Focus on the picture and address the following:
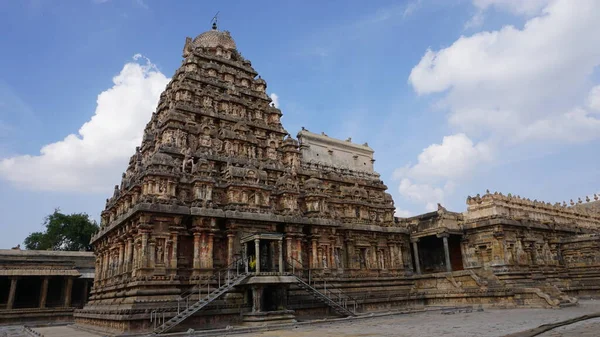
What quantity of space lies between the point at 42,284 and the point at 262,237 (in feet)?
82.8

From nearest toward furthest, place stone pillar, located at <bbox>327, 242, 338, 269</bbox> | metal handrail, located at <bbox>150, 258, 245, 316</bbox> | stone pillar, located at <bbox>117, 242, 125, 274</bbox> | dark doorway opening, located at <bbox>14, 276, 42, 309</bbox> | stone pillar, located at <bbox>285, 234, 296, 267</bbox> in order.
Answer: metal handrail, located at <bbox>150, 258, 245, 316</bbox>, stone pillar, located at <bbox>117, 242, 125, 274</bbox>, stone pillar, located at <bbox>285, 234, 296, 267</bbox>, stone pillar, located at <bbox>327, 242, 338, 269</bbox>, dark doorway opening, located at <bbox>14, 276, 42, 309</bbox>

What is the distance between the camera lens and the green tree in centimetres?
5975

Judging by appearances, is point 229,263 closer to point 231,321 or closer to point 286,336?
point 231,321

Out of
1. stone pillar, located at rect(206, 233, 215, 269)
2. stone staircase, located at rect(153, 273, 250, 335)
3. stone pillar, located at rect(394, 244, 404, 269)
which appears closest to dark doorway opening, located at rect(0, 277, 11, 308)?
stone pillar, located at rect(206, 233, 215, 269)

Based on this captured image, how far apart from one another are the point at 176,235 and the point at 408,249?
2185 cm

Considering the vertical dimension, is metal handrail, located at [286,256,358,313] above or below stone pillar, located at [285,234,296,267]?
below

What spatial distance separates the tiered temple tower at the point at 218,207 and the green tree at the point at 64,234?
3186cm

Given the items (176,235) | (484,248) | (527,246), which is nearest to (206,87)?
(176,235)

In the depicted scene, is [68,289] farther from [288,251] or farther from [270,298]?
[270,298]

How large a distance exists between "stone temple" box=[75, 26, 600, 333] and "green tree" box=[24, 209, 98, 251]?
32061 millimetres

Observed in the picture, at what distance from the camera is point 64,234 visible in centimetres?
6025

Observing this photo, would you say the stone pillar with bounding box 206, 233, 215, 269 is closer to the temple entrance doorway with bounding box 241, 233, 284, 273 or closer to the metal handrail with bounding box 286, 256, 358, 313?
the temple entrance doorway with bounding box 241, 233, 284, 273

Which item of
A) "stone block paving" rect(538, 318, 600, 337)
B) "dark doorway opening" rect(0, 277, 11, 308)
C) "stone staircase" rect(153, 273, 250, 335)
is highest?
"dark doorway opening" rect(0, 277, 11, 308)

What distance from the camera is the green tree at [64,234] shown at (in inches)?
2352
